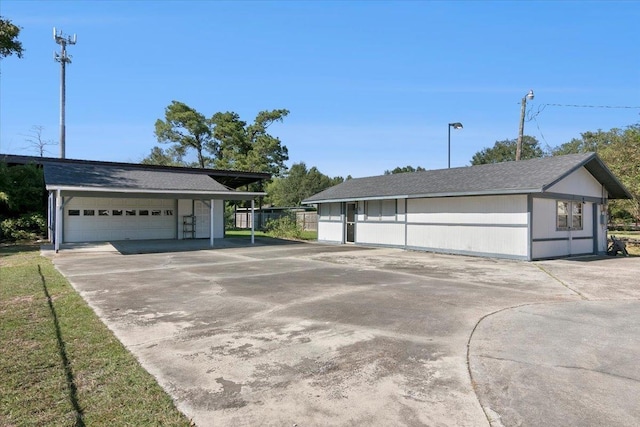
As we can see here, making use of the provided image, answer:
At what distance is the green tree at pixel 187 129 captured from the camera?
40.2 metres

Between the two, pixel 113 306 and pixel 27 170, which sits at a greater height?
pixel 27 170

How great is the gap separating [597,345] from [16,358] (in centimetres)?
595

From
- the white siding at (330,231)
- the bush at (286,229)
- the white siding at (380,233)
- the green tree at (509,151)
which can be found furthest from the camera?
the green tree at (509,151)

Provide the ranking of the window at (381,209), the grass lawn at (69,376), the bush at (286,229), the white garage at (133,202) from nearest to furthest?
the grass lawn at (69,376) → the white garage at (133,202) → the window at (381,209) → the bush at (286,229)

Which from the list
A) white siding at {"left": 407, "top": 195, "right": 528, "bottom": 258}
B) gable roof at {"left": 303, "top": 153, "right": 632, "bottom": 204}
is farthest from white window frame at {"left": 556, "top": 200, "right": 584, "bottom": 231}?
white siding at {"left": 407, "top": 195, "right": 528, "bottom": 258}

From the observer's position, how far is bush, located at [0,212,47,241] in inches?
748

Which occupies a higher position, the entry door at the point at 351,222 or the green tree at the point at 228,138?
the green tree at the point at 228,138

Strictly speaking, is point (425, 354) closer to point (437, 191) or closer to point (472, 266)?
point (472, 266)

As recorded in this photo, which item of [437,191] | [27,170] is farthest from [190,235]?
[437,191]

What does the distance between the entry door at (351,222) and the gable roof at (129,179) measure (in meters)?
4.29

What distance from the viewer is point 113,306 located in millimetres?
6352

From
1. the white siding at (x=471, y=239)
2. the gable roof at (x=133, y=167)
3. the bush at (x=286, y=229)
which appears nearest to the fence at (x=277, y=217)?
the bush at (x=286, y=229)

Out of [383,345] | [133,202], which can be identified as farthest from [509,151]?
[383,345]

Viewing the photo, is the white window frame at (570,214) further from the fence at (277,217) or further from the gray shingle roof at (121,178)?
the fence at (277,217)
